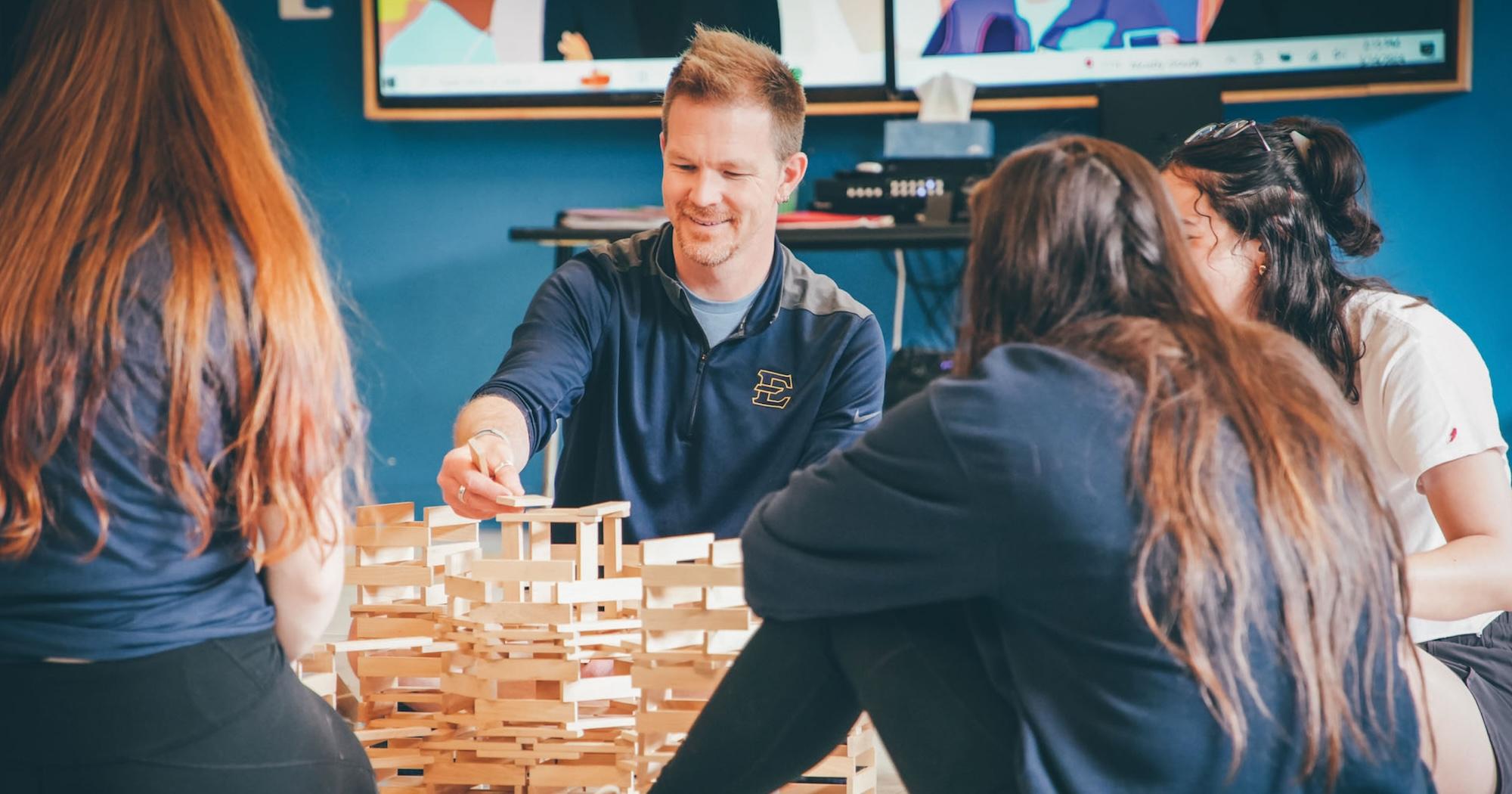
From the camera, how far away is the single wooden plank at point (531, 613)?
129cm

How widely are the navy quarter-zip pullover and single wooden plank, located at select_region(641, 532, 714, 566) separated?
0.45 m

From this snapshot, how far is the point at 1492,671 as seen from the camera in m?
1.36

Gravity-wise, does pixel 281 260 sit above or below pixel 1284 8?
below

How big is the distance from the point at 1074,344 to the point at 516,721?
0.69 m

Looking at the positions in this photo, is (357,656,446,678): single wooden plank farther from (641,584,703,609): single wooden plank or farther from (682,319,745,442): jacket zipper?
(682,319,745,442): jacket zipper

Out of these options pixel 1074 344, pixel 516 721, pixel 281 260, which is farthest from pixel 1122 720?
pixel 281 260

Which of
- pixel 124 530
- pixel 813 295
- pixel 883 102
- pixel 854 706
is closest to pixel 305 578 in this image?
pixel 124 530

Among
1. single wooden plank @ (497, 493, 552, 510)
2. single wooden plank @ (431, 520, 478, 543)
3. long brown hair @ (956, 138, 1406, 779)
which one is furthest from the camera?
single wooden plank @ (431, 520, 478, 543)

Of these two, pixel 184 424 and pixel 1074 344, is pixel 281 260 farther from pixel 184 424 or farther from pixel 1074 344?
pixel 1074 344

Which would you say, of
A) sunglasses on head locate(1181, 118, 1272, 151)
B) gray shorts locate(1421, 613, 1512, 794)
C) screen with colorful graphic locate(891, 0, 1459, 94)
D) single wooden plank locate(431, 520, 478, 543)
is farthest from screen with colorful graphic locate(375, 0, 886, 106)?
gray shorts locate(1421, 613, 1512, 794)

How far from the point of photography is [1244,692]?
955mm

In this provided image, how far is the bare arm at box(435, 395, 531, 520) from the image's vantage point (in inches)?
56.7

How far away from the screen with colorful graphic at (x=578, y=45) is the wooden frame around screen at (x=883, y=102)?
3 cm

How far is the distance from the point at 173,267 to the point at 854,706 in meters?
0.68
